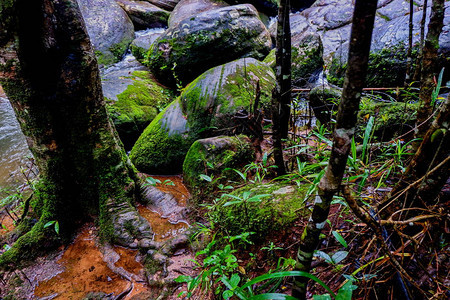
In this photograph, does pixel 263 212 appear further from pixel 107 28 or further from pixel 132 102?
pixel 107 28

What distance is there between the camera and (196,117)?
14.3 ft

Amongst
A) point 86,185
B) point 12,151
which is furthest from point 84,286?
point 12,151

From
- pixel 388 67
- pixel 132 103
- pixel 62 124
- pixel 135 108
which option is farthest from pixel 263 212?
pixel 388 67

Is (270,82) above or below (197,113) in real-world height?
above

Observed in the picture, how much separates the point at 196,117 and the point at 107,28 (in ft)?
28.1

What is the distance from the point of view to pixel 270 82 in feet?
15.6

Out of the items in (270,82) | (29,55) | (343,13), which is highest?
(343,13)

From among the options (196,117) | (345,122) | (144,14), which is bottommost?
(196,117)

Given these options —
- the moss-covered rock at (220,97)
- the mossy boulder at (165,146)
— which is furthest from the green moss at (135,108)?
the moss-covered rock at (220,97)

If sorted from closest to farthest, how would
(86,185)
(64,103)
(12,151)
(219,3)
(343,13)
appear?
(64,103)
(86,185)
(12,151)
(343,13)
(219,3)

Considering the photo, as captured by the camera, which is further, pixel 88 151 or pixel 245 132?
pixel 245 132

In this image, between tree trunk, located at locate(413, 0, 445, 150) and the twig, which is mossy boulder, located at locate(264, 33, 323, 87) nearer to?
tree trunk, located at locate(413, 0, 445, 150)

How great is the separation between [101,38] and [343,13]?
1040cm

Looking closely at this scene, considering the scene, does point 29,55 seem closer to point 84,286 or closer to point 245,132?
point 84,286
